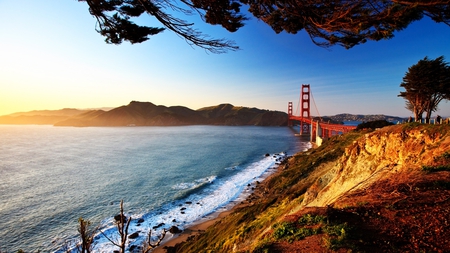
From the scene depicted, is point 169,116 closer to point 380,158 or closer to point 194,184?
point 194,184

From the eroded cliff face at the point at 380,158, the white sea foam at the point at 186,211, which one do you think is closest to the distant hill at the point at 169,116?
the white sea foam at the point at 186,211

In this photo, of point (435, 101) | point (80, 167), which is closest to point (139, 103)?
point (80, 167)

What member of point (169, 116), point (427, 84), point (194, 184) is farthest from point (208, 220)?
point (169, 116)

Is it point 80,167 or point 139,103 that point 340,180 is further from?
point 139,103

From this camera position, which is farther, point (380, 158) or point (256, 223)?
point (380, 158)

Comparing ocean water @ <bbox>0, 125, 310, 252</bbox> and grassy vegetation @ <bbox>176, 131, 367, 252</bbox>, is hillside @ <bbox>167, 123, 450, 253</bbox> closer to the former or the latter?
grassy vegetation @ <bbox>176, 131, 367, 252</bbox>

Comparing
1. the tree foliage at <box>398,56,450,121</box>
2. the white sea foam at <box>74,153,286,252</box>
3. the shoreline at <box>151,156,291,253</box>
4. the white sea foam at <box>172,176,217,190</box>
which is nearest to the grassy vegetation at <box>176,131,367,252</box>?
the shoreline at <box>151,156,291,253</box>

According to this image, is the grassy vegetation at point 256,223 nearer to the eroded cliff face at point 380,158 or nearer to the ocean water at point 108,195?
the eroded cliff face at point 380,158
